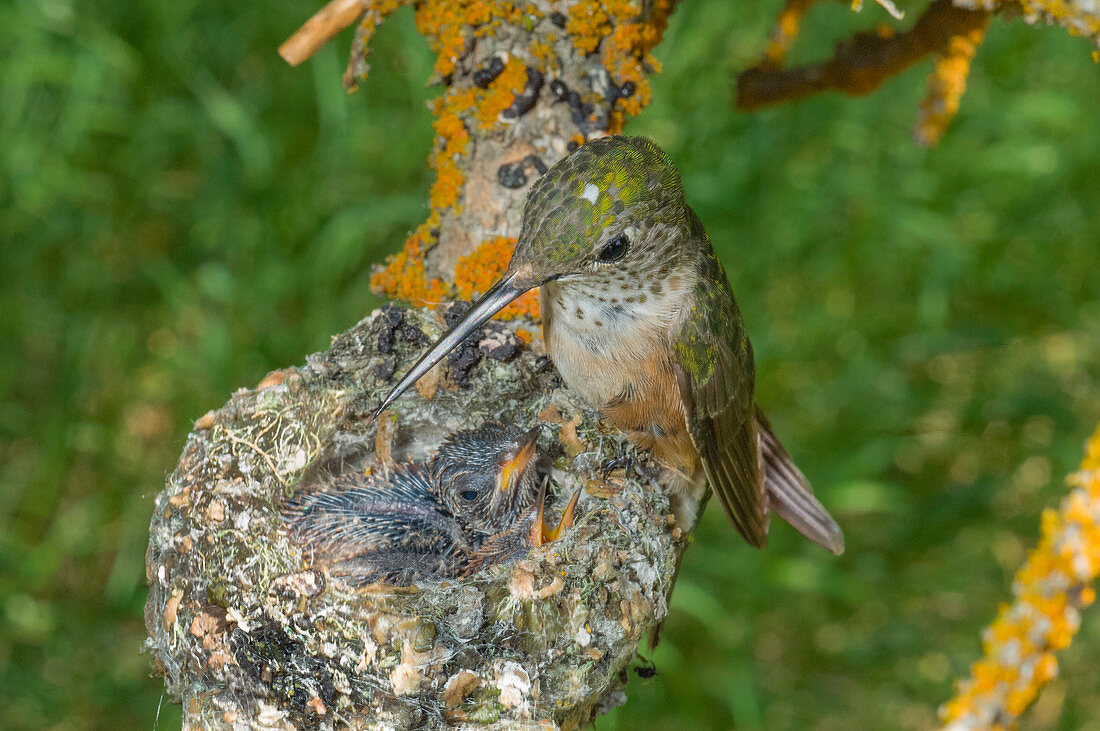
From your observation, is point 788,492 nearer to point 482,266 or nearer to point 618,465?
point 618,465

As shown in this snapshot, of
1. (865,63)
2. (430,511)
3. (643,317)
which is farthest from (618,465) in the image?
(865,63)

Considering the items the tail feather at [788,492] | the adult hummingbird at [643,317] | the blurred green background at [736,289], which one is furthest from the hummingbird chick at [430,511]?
the blurred green background at [736,289]

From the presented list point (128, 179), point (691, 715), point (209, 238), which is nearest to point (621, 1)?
point (209, 238)

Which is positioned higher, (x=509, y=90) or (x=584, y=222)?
(x=509, y=90)

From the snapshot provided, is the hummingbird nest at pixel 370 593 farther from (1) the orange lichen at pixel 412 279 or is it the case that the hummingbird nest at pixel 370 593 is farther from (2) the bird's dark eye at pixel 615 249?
(2) the bird's dark eye at pixel 615 249

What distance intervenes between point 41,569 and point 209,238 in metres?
1.49

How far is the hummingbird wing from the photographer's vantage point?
2232mm

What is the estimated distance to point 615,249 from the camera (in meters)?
1.93

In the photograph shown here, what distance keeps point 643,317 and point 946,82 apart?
1.34 meters

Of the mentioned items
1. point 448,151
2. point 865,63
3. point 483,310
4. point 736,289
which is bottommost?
point 736,289

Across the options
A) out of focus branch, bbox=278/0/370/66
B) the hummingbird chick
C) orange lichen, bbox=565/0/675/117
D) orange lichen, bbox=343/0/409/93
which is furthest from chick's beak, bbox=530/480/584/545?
out of focus branch, bbox=278/0/370/66

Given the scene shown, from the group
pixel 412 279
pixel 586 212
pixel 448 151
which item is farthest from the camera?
pixel 412 279

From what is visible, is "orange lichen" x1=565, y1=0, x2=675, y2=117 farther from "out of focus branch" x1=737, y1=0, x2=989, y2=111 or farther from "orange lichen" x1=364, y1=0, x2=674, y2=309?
"out of focus branch" x1=737, y1=0, x2=989, y2=111

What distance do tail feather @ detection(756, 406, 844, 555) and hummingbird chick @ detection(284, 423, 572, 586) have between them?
0.91 m
